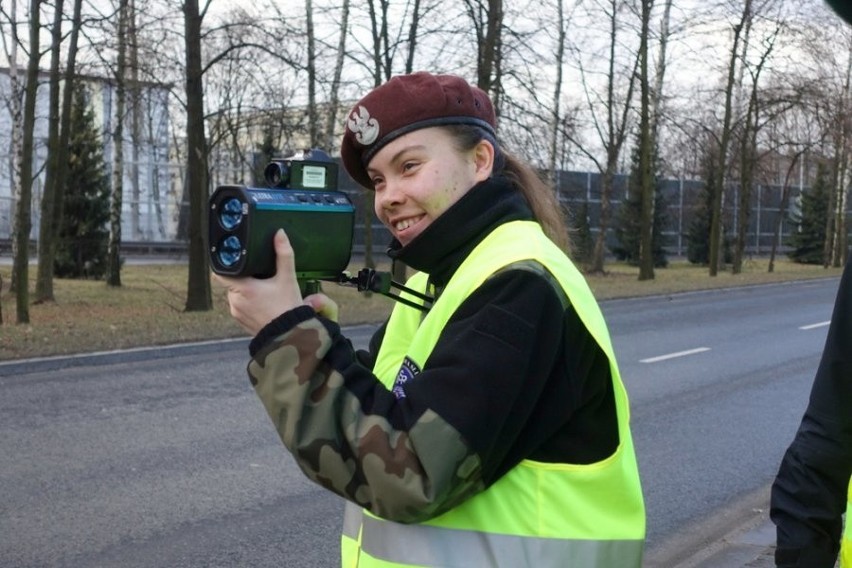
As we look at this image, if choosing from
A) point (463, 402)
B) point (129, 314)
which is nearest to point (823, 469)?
point (463, 402)

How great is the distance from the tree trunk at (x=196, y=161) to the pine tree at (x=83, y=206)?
12151 mm

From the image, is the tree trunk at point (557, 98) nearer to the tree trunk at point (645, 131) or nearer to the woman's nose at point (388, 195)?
the tree trunk at point (645, 131)

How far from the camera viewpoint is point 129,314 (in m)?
18.4

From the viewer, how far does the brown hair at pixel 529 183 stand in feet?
6.37

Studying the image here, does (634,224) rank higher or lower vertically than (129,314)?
higher

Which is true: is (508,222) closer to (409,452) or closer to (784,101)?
(409,452)

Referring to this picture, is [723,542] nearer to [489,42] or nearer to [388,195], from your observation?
[388,195]

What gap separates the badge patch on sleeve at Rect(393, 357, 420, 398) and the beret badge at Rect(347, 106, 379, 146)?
39cm

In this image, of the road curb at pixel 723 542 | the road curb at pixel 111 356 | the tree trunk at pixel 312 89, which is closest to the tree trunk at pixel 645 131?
the tree trunk at pixel 312 89

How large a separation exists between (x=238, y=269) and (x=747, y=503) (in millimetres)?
5557

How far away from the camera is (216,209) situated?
5.90 feet

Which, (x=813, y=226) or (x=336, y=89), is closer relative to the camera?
(x=336, y=89)

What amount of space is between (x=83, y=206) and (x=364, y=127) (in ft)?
100

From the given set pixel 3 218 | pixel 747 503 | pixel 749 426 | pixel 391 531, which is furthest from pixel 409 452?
pixel 3 218
